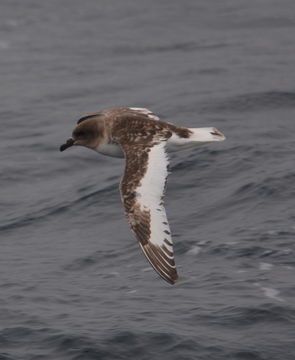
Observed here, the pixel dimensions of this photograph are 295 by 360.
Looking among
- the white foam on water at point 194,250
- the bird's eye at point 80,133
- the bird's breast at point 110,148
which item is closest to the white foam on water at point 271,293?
the white foam on water at point 194,250

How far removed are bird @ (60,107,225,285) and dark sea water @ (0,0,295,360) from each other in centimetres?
177

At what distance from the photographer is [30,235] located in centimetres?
1991

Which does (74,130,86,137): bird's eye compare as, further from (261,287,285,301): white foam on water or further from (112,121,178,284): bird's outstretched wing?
(261,287,285,301): white foam on water

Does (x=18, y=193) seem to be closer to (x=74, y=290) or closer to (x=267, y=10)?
(x=74, y=290)

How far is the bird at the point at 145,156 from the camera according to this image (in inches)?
540

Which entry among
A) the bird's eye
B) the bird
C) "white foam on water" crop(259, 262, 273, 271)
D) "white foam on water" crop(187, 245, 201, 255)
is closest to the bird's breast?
the bird

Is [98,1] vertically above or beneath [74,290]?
above

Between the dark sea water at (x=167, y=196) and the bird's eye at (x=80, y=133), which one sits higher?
the bird's eye at (x=80, y=133)

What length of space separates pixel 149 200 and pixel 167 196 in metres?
6.78

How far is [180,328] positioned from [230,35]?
21.8 meters

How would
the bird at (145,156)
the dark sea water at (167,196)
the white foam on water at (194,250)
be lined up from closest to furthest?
the bird at (145,156) < the dark sea water at (167,196) < the white foam on water at (194,250)

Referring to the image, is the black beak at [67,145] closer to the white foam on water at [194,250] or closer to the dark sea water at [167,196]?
the dark sea water at [167,196]

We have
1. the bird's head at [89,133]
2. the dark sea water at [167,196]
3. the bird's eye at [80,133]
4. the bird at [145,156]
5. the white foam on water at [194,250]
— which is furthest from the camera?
the white foam on water at [194,250]

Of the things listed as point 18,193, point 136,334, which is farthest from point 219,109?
point 136,334
